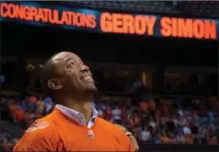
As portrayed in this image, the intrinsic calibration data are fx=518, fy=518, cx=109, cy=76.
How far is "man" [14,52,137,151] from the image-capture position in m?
1.81

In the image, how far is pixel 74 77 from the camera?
1.87m

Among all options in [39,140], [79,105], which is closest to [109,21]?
[79,105]

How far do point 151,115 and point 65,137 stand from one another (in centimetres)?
858

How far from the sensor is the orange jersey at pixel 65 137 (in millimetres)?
1793

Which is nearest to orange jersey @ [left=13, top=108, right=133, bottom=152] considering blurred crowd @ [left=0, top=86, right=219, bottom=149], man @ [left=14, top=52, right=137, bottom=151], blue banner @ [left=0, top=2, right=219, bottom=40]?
man @ [left=14, top=52, right=137, bottom=151]

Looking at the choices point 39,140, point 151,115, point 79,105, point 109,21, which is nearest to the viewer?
point 39,140

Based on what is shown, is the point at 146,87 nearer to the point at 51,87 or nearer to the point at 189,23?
the point at 189,23

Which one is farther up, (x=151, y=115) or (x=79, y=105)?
(x=79, y=105)

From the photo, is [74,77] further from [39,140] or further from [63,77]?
[39,140]

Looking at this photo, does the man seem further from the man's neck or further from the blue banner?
the blue banner

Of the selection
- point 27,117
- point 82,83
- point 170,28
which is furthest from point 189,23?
point 82,83

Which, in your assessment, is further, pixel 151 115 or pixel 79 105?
pixel 151 115

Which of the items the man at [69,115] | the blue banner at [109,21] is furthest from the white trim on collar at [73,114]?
the blue banner at [109,21]

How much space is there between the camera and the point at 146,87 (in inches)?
481
